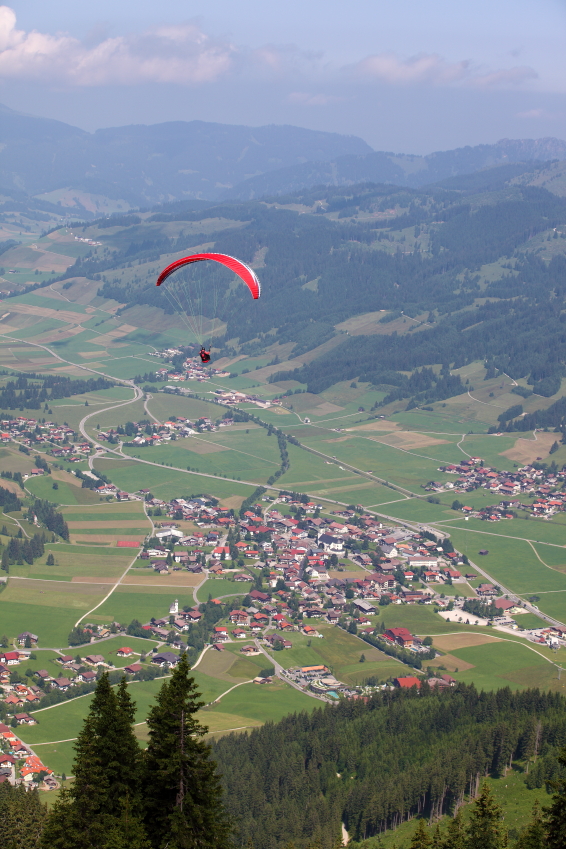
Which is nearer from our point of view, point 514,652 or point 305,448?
point 514,652

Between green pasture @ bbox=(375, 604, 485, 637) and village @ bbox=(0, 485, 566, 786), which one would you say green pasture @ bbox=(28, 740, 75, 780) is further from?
green pasture @ bbox=(375, 604, 485, 637)

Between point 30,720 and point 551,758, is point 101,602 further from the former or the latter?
point 551,758

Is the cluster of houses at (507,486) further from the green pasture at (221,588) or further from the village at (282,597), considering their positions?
the green pasture at (221,588)

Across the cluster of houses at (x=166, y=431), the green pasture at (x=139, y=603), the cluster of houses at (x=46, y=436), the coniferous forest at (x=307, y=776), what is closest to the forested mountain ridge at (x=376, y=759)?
the coniferous forest at (x=307, y=776)

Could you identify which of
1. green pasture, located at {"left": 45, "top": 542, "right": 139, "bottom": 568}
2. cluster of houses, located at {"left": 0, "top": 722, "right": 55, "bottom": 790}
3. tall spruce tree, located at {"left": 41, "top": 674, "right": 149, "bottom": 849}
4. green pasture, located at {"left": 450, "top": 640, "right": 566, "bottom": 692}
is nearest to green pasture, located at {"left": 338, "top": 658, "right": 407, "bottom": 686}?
green pasture, located at {"left": 450, "top": 640, "right": 566, "bottom": 692}

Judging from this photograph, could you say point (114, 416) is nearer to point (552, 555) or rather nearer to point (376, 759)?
point (552, 555)

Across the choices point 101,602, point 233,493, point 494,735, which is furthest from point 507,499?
point 494,735
